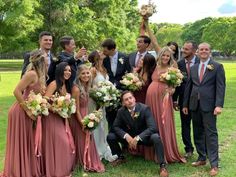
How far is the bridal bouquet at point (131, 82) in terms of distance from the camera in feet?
26.3

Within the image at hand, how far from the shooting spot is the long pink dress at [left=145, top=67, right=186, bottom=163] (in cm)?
802

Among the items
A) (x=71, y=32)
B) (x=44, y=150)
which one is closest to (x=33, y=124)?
(x=44, y=150)

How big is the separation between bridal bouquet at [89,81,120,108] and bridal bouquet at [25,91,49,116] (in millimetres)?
1436

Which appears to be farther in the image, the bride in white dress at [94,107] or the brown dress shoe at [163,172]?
the bride in white dress at [94,107]

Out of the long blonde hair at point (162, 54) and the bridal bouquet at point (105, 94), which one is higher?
the long blonde hair at point (162, 54)

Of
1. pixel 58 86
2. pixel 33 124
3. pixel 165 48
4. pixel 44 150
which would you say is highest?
pixel 165 48

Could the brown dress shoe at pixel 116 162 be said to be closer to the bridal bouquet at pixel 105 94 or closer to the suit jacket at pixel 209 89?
the bridal bouquet at pixel 105 94

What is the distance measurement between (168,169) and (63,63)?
2.85 metres

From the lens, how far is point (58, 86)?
719 cm

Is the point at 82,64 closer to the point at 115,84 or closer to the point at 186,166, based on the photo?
the point at 115,84

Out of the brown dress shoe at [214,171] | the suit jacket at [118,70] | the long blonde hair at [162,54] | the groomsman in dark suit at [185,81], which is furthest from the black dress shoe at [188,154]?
the suit jacket at [118,70]

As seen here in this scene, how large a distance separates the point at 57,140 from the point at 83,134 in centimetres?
77

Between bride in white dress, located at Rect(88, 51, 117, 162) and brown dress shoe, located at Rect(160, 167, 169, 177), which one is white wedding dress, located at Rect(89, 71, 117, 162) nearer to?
bride in white dress, located at Rect(88, 51, 117, 162)

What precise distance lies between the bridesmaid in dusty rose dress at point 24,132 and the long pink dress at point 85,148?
981 mm
